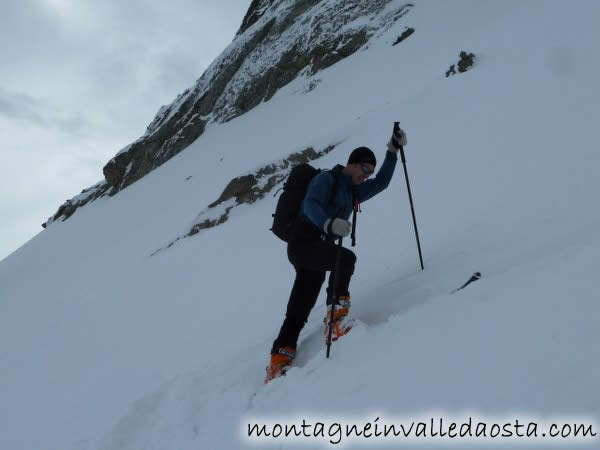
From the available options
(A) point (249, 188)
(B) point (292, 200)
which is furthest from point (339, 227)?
(A) point (249, 188)

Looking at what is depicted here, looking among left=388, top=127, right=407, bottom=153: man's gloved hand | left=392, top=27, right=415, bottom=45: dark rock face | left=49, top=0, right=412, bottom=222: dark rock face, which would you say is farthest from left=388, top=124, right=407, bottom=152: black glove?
left=49, top=0, right=412, bottom=222: dark rock face

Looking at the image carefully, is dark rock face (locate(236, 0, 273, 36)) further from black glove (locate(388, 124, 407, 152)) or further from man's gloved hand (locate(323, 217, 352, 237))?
man's gloved hand (locate(323, 217, 352, 237))

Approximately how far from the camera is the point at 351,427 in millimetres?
2496

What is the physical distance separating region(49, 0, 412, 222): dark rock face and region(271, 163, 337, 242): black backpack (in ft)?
68.5

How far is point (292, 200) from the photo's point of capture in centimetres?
405

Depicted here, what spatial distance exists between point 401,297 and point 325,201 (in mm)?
1213

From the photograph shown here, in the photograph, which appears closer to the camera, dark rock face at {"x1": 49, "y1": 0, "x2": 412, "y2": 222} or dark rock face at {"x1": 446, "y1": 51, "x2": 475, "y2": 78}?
dark rock face at {"x1": 446, "y1": 51, "x2": 475, "y2": 78}

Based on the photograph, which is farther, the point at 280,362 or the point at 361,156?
the point at 361,156

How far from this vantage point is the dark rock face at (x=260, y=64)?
86.1 ft

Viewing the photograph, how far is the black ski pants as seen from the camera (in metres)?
4.02

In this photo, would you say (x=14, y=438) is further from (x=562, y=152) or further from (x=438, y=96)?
(x=438, y=96)

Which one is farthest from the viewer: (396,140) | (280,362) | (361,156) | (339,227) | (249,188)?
(249,188)

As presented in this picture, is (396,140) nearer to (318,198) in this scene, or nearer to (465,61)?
(318,198)

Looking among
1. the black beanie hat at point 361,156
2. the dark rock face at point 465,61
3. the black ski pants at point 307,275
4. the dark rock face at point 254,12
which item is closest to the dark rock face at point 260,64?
the dark rock face at point 254,12
